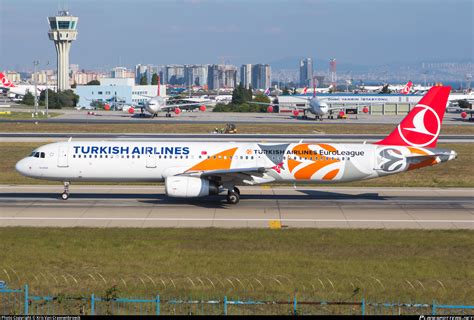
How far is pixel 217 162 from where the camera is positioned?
Result: 42.2 m

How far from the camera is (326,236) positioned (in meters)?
33.5

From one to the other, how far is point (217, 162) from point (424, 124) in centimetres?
1272

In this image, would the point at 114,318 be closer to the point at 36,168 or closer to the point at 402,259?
the point at 402,259

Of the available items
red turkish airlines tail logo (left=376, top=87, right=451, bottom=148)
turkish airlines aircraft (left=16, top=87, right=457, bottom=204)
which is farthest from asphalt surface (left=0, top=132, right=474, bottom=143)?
turkish airlines aircraft (left=16, top=87, right=457, bottom=204)

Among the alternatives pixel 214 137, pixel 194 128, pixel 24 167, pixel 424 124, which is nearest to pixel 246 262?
pixel 24 167

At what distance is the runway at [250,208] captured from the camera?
121ft

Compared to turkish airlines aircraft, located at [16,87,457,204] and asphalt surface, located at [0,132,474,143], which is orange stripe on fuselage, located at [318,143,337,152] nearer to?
turkish airlines aircraft, located at [16,87,457,204]

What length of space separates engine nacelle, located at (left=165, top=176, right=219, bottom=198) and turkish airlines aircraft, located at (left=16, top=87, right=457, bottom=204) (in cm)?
56

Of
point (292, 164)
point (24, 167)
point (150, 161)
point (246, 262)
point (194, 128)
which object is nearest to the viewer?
point (246, 262)

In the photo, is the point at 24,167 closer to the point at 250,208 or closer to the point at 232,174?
the point at 232,174

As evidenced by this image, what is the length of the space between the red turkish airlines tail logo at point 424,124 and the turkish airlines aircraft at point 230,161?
2.4 inches

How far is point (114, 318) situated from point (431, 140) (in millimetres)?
29476

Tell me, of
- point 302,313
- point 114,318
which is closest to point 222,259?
point 302,313

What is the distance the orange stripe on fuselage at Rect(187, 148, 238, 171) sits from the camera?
4194 cm
